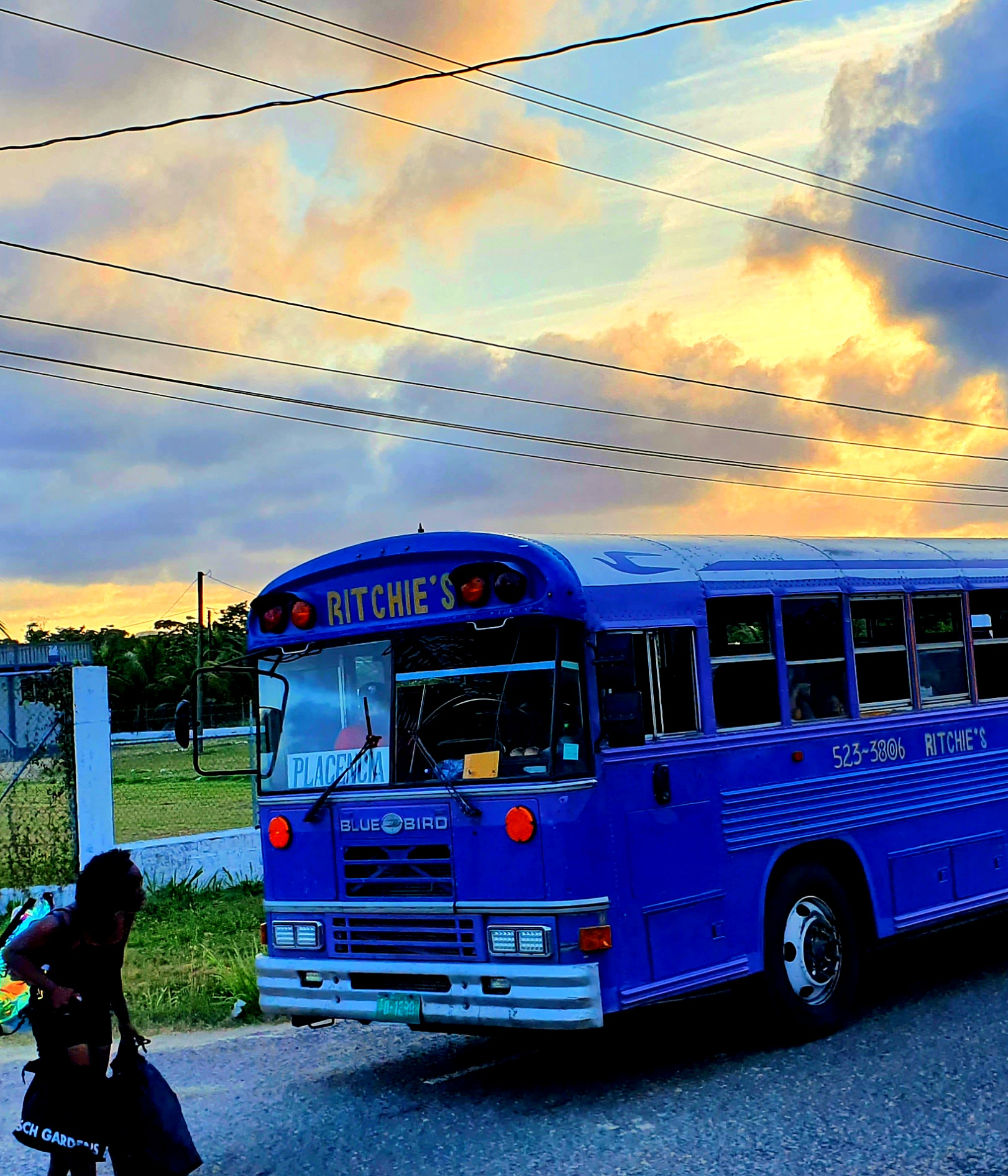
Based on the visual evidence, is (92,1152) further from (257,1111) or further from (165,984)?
(165,984)

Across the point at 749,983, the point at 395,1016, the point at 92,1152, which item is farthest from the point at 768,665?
the point at 92,1152

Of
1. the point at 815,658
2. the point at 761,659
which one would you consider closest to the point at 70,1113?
the point at 761,659

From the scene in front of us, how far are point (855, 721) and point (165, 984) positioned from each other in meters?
5.07

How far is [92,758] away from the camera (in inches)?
490

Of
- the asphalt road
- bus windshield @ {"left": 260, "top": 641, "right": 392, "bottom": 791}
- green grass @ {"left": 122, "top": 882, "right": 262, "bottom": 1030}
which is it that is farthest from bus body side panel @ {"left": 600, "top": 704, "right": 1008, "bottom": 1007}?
green grass @ {"left": 122, "top": 882, "right": 262, "bottom": 1030}

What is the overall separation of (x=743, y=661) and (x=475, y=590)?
1672 millimetres

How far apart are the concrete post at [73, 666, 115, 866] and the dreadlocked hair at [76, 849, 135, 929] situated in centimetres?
773

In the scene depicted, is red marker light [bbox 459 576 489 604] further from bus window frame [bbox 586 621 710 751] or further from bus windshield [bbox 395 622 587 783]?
bus window frame [bbox 586 621 710 751]

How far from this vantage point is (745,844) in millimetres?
7410

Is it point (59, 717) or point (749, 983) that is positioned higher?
point (59, 717)

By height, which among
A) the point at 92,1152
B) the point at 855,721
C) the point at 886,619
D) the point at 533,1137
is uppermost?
the point at 886,619

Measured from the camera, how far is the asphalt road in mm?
5871

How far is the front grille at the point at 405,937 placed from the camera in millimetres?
6754

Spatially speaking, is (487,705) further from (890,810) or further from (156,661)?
(156,661)
